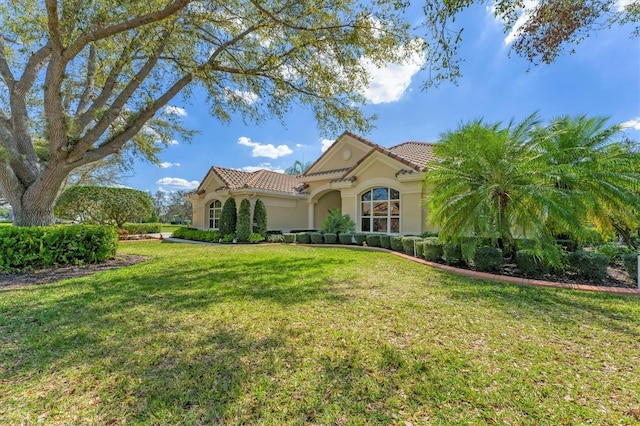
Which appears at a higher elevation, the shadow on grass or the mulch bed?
the mulch bed

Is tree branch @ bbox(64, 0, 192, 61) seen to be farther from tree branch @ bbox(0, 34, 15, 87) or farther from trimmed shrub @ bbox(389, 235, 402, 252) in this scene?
trimmed shrub @ bbox(389, 235, 402, 252)

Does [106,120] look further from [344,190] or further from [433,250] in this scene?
[344,190]

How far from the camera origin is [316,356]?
143 inches

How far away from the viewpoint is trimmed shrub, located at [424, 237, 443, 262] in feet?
33.1

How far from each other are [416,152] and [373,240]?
7326 mm

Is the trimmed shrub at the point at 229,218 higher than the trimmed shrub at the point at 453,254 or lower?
higher

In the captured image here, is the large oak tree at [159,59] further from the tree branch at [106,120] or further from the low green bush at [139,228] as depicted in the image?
the low green bush at [139,228]

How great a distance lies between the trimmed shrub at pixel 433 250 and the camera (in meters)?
10.1

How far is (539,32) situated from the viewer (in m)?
6.55

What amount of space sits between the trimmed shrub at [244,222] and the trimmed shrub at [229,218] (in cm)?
96

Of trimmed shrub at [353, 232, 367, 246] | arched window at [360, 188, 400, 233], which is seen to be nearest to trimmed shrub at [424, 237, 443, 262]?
trimmed shrub at [353, 232, 367, 246]

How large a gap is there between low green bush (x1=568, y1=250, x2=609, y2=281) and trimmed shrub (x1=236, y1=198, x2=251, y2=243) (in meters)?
15.7

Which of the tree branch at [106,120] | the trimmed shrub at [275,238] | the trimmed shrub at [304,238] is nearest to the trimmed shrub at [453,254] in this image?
the trimmed shrub at [304,238]

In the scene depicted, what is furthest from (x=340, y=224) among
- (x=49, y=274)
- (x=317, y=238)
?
(x=49, y=274)
